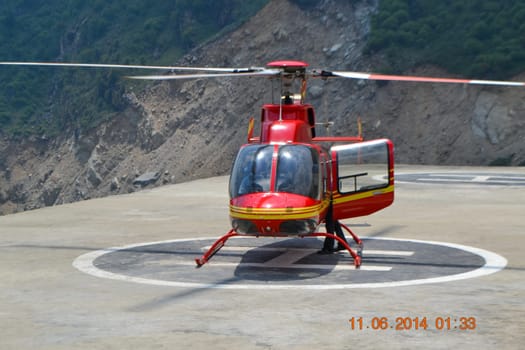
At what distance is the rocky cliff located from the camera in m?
44.8

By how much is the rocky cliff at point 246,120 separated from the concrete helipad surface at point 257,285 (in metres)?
24.0

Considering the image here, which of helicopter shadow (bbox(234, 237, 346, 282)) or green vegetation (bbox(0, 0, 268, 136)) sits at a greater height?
green vegetation (bbox(0, 0, 268, 136))

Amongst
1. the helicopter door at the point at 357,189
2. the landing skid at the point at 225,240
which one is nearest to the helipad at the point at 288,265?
the landing skid at the point at 225,240

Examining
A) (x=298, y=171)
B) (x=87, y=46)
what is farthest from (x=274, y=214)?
(x=87, y=46)

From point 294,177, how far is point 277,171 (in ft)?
0.99

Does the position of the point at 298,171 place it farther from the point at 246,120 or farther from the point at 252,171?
the point at 246,120

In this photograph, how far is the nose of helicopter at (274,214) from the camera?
12.6m

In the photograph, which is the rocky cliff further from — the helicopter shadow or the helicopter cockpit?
the helicopter cockpit

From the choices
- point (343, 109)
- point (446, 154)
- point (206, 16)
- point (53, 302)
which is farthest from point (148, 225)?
point (206, 16)

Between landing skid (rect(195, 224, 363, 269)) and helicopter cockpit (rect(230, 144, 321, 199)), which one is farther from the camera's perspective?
landing skid (rect(195, 224, 363, 269))

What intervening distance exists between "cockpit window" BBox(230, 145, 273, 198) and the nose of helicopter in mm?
187

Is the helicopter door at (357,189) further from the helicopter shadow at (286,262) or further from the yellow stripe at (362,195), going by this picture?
the helicopter shadow at (286,262)
